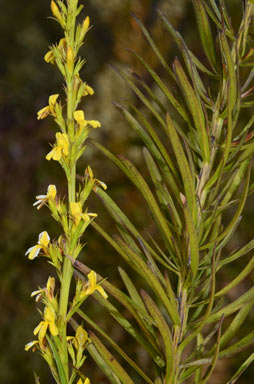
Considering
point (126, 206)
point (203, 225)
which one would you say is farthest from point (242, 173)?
point (126, 206)

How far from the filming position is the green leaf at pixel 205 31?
0.40 m

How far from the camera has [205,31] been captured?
413 mm

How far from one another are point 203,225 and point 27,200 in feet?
4.37

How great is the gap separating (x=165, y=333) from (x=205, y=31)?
0.75 feet

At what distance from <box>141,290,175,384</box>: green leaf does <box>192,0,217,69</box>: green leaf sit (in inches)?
7.8

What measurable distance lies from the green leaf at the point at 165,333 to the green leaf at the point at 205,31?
199 mm

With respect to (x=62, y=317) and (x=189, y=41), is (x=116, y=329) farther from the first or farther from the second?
(x=62, y=317)

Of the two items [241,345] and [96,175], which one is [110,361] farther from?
[96,175]

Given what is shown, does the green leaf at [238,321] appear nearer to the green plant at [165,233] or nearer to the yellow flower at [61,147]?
the green plant at [165,233]

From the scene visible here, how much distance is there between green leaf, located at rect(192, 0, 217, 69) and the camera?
0.40 metres

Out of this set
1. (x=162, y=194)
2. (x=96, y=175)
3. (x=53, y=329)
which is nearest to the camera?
(x=53, y=329)

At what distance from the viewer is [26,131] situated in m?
1.86

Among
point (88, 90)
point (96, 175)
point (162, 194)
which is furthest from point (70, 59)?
point (96, 175)

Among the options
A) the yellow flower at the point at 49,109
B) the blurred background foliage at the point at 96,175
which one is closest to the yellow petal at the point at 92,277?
the yellow flower at the point at 49,109
